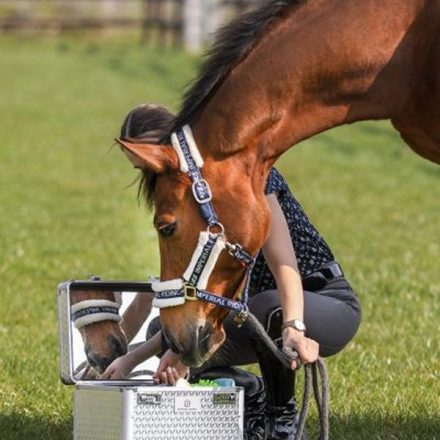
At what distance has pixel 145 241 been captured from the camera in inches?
421

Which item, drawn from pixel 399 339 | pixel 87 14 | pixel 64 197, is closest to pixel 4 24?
pixel 87 14

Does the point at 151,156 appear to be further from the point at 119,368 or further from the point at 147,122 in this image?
the point at 119,368

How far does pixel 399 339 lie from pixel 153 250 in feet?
11.7

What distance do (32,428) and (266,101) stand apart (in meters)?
1.89

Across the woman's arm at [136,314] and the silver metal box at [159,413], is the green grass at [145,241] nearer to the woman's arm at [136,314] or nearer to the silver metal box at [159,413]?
the woman's arm at [136,314]

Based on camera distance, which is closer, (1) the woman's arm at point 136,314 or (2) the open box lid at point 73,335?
(2) the open box lid at point 73,335

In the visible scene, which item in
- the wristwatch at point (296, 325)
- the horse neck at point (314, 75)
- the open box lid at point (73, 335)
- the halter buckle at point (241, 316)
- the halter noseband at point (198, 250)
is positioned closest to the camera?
the halter noseband at point (198, 250)

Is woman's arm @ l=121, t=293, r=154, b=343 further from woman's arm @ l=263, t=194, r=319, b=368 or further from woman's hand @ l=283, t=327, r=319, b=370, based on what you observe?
woman's hand @ l=283, t=327, r=319, b=370

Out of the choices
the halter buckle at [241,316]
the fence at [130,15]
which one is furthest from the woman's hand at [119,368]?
the fence at [130,15]

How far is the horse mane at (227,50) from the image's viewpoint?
165 inches

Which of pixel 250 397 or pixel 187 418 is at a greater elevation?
pixel 187 418

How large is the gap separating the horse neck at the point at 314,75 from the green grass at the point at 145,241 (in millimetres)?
1480

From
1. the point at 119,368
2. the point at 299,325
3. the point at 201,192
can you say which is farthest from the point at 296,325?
the point at 119,368

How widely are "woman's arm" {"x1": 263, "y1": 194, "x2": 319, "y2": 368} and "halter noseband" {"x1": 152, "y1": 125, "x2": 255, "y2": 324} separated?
0.35m
